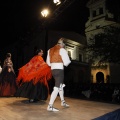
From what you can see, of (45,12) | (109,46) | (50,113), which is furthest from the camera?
(109,46)

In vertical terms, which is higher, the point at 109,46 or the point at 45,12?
the point at 45,12

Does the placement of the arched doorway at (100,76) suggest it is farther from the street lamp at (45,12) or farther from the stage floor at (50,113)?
the stage floor at (50,113)

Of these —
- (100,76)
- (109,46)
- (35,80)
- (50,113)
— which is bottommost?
(50,113)

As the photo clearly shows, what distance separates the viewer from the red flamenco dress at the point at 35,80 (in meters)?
4.82

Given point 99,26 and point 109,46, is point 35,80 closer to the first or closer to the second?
point 109,46

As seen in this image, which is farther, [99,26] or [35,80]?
[99,26]

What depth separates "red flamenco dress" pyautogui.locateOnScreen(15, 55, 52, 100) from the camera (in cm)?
482

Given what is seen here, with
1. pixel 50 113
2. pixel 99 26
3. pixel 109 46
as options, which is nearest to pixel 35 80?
pixel 50 113

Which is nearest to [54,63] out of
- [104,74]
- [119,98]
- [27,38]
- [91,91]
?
[119,98]

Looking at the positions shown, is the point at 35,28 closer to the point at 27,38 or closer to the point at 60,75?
the point at 27,38

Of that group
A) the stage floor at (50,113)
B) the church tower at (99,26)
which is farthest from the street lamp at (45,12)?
the church tower at (99,26)

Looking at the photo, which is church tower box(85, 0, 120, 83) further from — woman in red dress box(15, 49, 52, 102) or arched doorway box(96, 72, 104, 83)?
woman in red dress box(15, 49, 52, 102)

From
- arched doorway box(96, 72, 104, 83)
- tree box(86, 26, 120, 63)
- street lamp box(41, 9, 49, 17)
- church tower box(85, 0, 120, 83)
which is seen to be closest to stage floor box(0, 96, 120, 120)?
→ street lamp box(41, 9, 49, 17)

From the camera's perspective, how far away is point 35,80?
16.1ft
